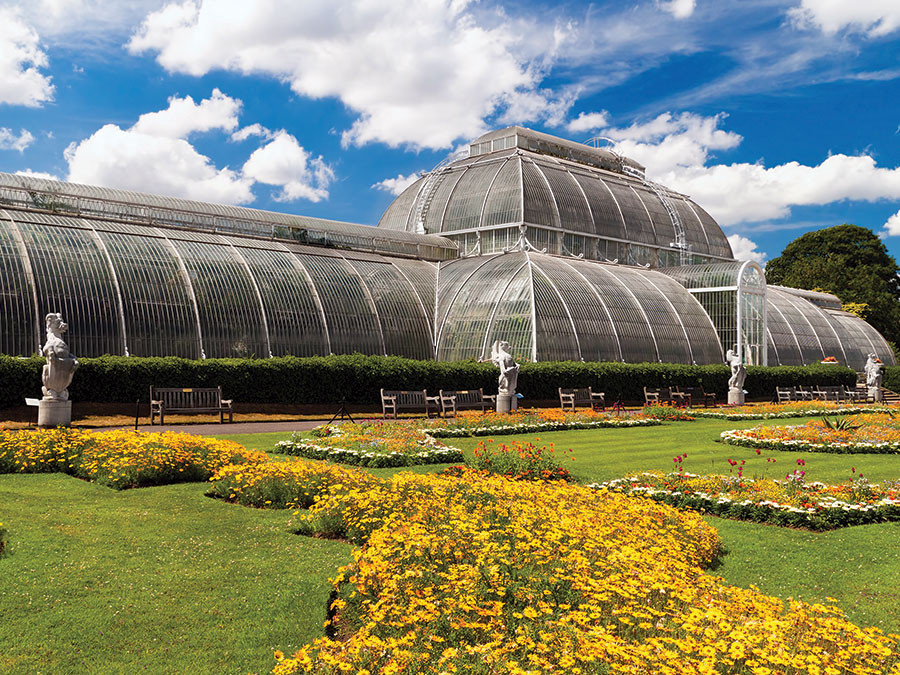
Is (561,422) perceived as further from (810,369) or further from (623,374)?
(810,369)

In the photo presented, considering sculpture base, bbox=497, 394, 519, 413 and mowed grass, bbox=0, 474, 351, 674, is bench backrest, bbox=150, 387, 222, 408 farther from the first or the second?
mowed grass, bbox=0, 474, 351, 674

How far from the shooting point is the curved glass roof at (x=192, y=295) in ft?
93.7

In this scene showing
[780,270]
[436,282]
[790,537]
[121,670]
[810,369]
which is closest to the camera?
[121,670]

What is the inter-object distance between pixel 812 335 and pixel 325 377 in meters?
40.9

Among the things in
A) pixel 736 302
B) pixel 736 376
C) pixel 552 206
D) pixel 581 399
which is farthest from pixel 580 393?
pixel 552 206

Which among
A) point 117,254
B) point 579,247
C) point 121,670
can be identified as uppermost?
point 579,247

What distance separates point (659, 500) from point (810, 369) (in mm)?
40647

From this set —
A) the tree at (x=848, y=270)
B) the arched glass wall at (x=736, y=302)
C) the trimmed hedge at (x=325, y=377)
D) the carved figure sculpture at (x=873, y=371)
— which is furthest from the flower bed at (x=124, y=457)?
the tree at (x=848, y=270)

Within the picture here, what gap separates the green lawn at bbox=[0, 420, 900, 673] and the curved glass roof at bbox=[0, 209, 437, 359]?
55.7 feet

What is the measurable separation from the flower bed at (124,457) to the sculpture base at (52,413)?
13.7 feet

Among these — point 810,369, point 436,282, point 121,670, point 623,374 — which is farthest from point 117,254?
point 810,369

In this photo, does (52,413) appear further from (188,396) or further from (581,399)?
(581,399)

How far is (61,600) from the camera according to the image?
7203mm

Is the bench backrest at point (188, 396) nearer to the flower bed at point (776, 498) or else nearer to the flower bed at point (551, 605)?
the flower bed at point (776, 498)
